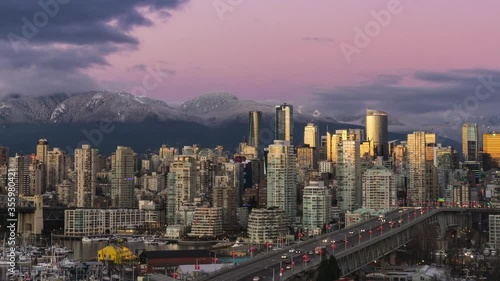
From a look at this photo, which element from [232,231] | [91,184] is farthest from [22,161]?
[232,231]

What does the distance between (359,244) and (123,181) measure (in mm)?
31889

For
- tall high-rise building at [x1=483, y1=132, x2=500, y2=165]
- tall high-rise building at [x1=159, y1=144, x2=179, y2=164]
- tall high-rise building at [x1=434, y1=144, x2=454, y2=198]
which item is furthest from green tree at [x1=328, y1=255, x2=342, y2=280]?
tall high-rise building at [x1=483, y1=132, x2=500, y2=165]

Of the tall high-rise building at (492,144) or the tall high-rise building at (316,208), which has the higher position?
the tall high-rise building at (492,144)

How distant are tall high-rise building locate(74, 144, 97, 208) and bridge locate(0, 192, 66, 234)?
4474 mm

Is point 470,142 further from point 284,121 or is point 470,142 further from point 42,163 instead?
point 42,163

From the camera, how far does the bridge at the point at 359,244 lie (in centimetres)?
1745

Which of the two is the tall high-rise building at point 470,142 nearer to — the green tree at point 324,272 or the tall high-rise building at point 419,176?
the tall high-rise building at point 419,176

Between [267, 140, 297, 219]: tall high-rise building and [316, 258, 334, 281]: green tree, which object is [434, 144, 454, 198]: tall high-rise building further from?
[316, 258, 334, 281]: green tree

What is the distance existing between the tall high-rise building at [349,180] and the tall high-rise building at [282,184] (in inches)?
147

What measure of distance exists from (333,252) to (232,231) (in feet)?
65.9

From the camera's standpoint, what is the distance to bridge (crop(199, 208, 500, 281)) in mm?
17453

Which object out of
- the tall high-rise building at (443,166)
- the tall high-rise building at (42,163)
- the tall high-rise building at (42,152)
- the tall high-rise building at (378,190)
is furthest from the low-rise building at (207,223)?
the tall high-rise building at (42,152)

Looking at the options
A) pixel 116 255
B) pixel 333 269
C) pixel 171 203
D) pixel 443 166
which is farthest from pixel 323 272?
pixel 443 166

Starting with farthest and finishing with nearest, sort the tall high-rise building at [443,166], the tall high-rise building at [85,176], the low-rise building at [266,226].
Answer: the tall high-rise building at [443,166] < the tall high-rise building at [85,176] < the low-rise building at [266,226]
